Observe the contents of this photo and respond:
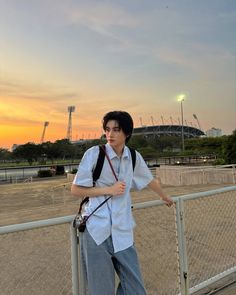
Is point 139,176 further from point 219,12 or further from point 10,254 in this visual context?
point 219,12

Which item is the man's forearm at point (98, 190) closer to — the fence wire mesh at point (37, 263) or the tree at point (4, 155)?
the fence wire mesh at point (37, 263)

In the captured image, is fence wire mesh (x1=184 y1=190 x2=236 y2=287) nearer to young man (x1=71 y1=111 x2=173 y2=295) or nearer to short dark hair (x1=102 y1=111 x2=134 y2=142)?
young man (x1=71 y1=111 x2=173 y2=295)

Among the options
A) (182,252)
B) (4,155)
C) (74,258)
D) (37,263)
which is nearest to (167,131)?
(4,155)

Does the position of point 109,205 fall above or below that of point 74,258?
above

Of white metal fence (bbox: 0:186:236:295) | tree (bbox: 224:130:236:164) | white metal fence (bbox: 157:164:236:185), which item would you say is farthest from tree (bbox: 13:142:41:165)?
white metal fence (bbox: 0:186:236:295)

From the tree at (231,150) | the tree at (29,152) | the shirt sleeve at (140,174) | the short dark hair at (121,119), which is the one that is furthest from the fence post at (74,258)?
the tree at (29,152)

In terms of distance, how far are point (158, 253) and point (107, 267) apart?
2.74m

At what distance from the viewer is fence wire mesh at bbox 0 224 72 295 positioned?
3787mm

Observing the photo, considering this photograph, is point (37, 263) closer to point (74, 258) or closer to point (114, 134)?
point (74, 258)

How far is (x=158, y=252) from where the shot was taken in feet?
15.3

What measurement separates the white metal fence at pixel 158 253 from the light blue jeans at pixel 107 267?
10.2 inches

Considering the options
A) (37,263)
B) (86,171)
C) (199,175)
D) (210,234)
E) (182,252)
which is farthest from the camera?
(199,175)

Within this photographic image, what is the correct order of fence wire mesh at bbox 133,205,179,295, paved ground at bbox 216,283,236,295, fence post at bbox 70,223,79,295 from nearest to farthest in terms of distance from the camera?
fence post at bbox 70,223,79,295, paved ground at bbox 216,283,236,295, fence wire mesh at bbox 133,205,179,295

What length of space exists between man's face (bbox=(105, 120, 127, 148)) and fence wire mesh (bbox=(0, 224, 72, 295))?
1.79 metres
